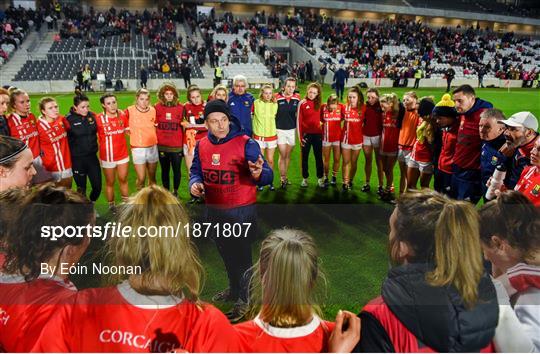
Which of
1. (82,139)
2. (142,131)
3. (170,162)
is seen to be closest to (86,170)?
(82,139)

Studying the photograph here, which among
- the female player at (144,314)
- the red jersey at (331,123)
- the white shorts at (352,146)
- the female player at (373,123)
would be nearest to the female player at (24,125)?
the female player at (144,314)

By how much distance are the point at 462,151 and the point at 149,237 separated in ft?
14.5

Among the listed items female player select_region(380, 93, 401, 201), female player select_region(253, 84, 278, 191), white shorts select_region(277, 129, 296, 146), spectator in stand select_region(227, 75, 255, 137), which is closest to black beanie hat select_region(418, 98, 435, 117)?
female player select_region(380, 93, 401, 201)

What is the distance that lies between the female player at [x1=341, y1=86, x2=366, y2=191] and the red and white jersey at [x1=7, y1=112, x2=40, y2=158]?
487 centimetres

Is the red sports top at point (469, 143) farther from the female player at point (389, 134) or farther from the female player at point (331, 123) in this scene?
the female player at point (331, 123)

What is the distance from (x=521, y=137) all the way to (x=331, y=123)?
337 centimetres

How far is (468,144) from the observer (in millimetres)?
4914

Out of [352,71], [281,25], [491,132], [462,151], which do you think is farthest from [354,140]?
[281,25]

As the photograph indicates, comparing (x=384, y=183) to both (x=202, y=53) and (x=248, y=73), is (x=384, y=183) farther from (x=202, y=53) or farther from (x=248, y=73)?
(x=202, y=53)

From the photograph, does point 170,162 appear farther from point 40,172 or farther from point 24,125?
point 24,125

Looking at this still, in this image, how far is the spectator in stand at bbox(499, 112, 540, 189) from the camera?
394 centimetres

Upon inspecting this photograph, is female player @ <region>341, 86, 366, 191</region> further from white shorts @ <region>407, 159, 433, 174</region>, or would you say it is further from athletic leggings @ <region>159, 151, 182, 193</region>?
athletic leggings @ <region>159, 151, 182, 193</region>

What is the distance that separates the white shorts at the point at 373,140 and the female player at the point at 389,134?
18cm

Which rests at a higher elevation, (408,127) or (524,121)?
(524,121)
